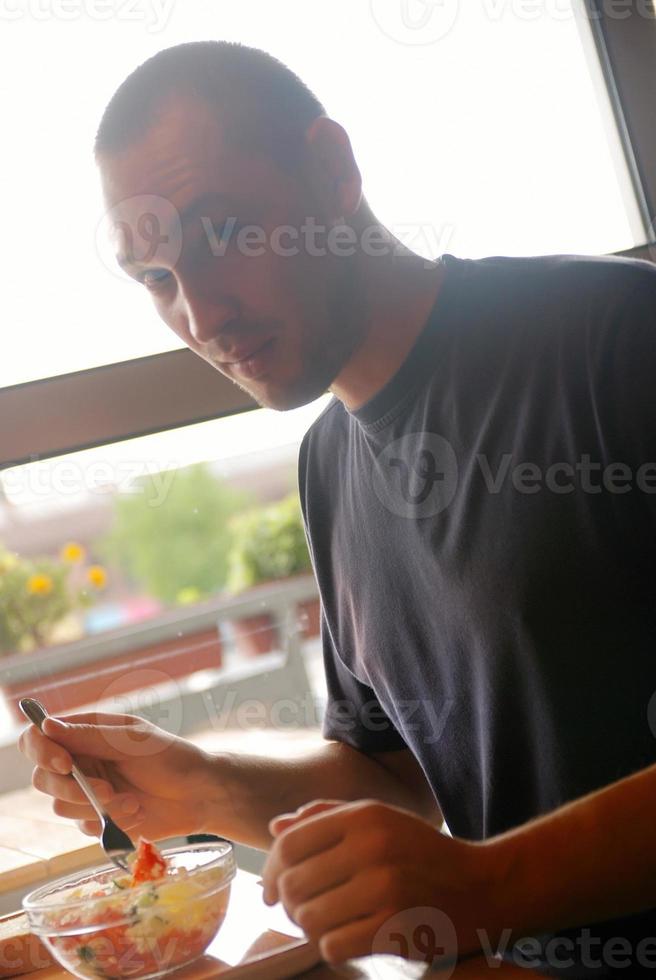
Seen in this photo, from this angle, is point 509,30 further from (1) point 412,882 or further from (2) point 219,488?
(1) point 412,882

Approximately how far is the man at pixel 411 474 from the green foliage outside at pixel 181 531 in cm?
53

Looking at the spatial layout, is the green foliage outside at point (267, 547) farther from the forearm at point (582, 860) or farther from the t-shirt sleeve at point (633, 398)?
the forearm at point (582, 860)

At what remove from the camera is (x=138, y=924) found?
997mm

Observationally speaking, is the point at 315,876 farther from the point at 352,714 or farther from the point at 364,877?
the point at 352,714

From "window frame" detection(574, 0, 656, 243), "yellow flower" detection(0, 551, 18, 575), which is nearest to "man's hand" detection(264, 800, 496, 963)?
"yellow flower" detection(0, 551, 18, 575)

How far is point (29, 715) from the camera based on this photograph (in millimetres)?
1192

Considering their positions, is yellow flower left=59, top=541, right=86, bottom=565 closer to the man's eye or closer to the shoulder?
the shoulder

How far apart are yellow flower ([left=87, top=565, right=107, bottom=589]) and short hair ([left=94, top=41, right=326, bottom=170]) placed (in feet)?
2.99

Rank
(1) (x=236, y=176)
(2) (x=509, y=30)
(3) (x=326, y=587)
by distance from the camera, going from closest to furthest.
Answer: (1) (x=236, y=176)
(3) (x=326, y=587)
(2) (x=509, y=30)

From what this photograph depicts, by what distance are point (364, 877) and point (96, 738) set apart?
55 cm

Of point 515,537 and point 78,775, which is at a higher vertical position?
point 515,537

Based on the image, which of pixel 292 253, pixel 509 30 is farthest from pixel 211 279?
pixel 509 30

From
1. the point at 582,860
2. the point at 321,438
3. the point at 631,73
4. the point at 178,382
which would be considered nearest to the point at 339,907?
the point at 582,860

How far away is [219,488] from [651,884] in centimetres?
160
